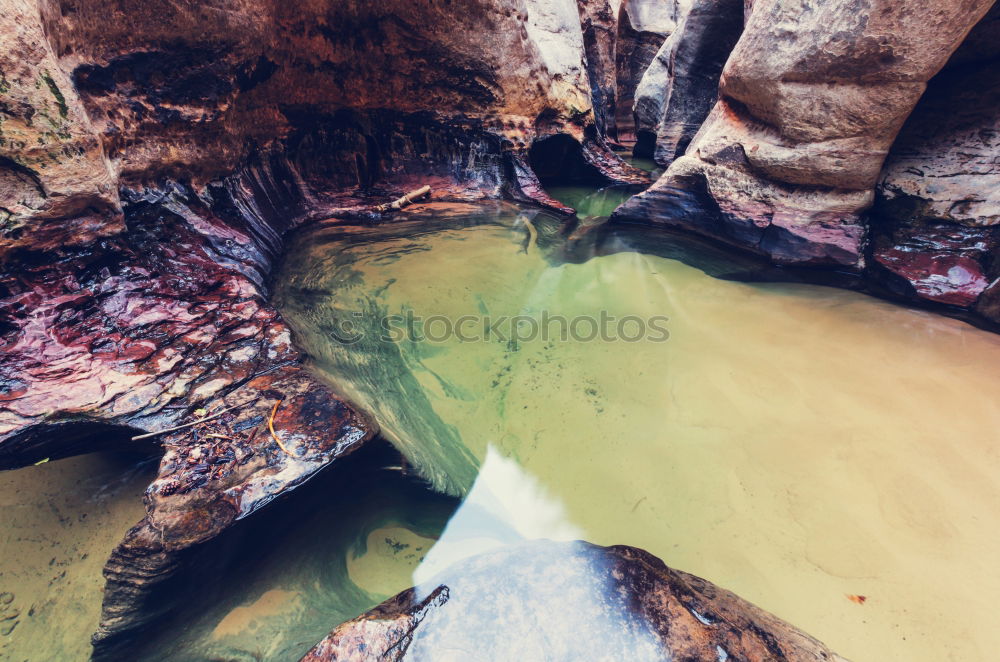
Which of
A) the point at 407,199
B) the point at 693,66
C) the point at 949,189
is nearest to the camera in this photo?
the point at 949,189

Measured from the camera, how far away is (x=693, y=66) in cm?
578

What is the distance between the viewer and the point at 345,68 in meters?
4.14

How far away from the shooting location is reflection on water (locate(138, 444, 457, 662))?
5.08 ft

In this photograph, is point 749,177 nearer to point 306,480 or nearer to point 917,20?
point 917,20

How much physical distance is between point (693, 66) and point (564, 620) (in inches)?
266

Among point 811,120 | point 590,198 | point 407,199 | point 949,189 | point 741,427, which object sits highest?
point 811,120

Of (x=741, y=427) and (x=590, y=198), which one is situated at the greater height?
(x=590, y=198)

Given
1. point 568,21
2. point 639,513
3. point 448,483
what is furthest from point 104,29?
point 568,21

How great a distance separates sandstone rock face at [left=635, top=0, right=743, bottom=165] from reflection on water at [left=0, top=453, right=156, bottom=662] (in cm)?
702

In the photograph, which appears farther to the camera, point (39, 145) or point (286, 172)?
point (286, 172)

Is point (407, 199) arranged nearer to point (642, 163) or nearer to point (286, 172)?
point (286, 172)

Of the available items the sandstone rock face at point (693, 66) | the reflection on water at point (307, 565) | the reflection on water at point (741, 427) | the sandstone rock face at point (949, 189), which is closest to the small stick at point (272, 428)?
the reflection on water at point (307, 565)

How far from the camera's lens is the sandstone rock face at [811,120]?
2.66m

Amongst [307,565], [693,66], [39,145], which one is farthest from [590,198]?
[307,565]
